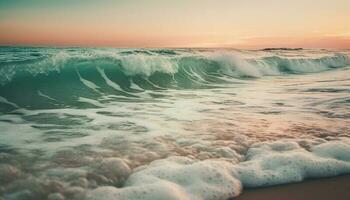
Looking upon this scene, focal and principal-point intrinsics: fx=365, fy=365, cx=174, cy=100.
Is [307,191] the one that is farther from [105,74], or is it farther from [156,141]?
[105,74]

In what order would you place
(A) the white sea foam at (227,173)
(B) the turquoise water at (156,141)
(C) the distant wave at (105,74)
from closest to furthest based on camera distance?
(A) the white sea foam at (227,173), (B) the turquoise water at (156,141), (C) the distant wave at (105,74)

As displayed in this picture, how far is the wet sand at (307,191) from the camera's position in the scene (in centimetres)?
311

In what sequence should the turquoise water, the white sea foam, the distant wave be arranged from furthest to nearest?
the distant wave → the turquoise water → the white sea foam

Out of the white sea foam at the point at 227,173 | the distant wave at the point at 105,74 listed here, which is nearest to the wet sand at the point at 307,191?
the white sea foam at the point at 227,173

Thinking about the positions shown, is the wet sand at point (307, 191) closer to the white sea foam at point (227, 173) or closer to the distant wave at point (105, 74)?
the white sea foam at point (227, 173)

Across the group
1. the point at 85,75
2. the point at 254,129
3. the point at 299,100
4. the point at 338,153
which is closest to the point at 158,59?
the point at 85,75

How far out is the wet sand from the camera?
10.2 ft

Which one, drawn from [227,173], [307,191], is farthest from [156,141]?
[307,191]

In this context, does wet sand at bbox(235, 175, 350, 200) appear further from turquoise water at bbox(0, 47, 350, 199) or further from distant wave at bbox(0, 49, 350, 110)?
distant wave at bbox(0, 49, 350, 110)

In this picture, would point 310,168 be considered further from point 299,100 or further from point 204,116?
point 299,100

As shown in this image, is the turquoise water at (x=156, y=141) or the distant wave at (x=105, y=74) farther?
the distant wave at (x=105, y=74)

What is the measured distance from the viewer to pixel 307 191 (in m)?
3.24

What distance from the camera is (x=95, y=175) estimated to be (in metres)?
3.31

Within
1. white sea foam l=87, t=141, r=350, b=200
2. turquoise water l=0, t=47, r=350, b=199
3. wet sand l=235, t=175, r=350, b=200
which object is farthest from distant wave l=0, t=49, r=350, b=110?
wet sand l=235, t=175, r=350, b=200
